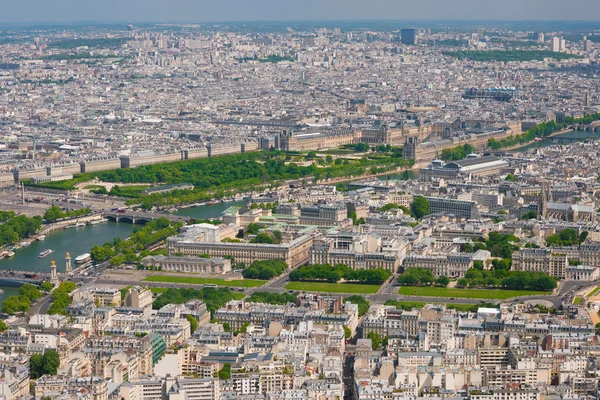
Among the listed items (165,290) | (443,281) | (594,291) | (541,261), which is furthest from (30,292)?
(594,291)

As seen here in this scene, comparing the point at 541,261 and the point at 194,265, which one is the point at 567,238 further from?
the point at 194,265

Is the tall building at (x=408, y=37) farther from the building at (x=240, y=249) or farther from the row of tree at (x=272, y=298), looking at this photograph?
the row of tree at (x=272, y=298)

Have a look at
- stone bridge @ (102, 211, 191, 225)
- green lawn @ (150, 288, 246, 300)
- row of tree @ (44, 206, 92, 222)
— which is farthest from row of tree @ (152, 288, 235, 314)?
row of tree @ (44, 206, 92, 222)

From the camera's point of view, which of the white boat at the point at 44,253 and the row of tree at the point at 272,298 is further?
the white boat at the point at 44,253

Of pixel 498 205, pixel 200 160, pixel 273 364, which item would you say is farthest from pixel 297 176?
pixel 273 364

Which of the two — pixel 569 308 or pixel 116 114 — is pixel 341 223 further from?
pixel 116 114

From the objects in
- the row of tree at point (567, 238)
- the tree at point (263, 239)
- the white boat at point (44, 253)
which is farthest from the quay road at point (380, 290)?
the row of tree at point (567, 238)
